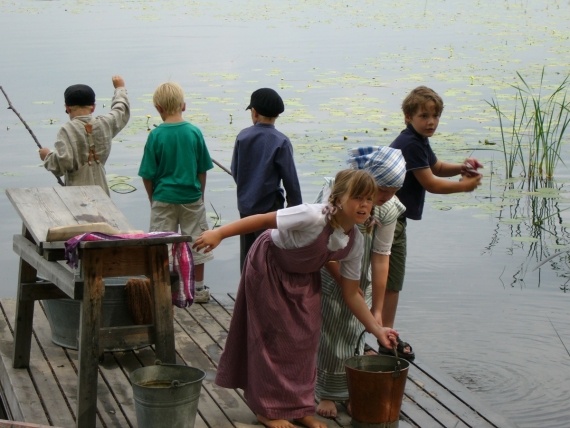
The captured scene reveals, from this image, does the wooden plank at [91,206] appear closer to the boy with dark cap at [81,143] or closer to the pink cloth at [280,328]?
the pink cloth at [280,328]

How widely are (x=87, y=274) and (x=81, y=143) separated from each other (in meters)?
1.83

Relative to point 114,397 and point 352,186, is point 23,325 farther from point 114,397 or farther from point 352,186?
point 352,186

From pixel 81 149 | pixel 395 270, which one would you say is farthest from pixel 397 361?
pixel 81 149

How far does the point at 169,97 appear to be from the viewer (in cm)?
578

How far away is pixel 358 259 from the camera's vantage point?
426 centimetres

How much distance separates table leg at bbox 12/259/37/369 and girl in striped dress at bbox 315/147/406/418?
4.14 feet

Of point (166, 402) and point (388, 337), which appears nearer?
point (166, 402)

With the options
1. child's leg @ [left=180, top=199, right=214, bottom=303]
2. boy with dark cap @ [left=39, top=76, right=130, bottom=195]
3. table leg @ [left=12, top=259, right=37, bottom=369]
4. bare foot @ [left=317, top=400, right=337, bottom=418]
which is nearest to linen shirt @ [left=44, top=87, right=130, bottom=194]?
boy with dark cap @ [left=39, top=76, right=130, bottom=195]

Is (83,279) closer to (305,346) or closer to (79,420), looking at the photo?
(79,420)

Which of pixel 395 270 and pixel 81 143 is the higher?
pixel 81 143

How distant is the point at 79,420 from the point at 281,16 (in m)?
19.1

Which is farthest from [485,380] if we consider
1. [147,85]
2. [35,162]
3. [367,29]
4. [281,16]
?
[281,16]

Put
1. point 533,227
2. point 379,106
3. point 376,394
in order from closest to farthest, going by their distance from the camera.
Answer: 1. point 376,394
2. point 533,227
3. point 379,106

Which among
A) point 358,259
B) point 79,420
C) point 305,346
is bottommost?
point 79,420
